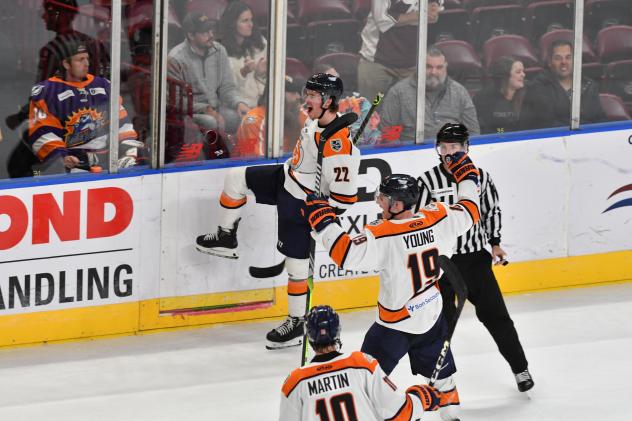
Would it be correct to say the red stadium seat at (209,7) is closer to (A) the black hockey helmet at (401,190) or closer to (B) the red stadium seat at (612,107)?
(A) the black hockey helmet at (401,190)

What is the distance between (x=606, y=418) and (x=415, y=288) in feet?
3.99

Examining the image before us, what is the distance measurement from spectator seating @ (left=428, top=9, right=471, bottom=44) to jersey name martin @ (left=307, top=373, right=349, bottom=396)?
11.7 feet

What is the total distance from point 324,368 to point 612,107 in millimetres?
4206

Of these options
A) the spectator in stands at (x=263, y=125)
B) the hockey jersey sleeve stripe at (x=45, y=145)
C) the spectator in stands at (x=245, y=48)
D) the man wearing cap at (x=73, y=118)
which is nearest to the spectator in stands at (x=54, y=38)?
the man wearing cap at (x=73, y=118)

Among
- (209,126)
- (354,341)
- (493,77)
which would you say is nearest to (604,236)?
(493,77)

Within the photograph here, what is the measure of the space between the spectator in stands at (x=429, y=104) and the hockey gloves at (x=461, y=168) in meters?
1.75

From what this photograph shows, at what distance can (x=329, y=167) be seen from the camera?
6.90 metres

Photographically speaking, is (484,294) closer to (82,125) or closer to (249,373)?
(249,373)

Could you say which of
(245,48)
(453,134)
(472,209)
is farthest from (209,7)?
(472,209)

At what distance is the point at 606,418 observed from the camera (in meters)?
6.32

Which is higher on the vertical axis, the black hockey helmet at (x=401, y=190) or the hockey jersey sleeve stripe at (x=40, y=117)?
the hockey jersey sleeve stripe at (x=40, y=117)

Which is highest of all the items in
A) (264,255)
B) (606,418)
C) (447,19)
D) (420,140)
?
(447,19)

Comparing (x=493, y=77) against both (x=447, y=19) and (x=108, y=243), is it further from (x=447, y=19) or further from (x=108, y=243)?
(x=108, y=243)

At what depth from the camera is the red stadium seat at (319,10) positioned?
300 inches
